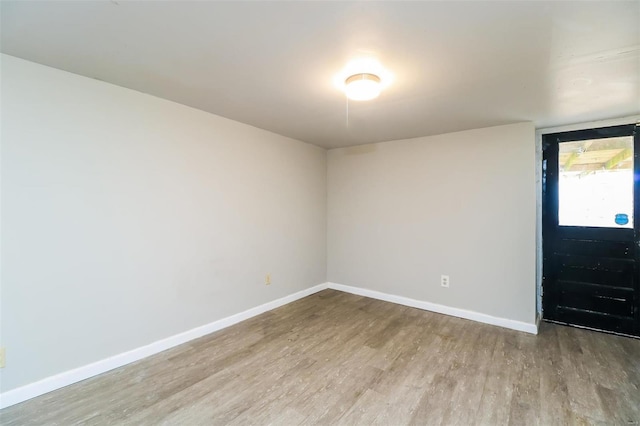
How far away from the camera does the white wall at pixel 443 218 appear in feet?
10.0

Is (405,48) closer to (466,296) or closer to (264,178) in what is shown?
(264,178)

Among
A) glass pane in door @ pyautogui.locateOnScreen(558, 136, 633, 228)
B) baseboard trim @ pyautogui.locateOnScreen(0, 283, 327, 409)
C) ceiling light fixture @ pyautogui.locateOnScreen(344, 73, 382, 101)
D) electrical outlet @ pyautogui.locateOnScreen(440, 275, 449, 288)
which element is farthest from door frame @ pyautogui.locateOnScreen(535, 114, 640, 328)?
baseboard trim @ pyautogui.locateOnScreen(0, 283, 327, 409)

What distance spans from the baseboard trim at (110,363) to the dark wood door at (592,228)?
11.5 ft

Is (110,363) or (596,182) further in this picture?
(596,182)

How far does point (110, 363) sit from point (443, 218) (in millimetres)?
3616

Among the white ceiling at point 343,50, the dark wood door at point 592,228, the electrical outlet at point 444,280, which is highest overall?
the white ceiling at point 343,50

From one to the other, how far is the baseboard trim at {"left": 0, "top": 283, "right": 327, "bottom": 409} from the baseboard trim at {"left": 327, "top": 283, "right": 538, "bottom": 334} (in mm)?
1534

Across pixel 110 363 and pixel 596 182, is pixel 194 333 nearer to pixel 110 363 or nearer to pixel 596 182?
pixel 110 363

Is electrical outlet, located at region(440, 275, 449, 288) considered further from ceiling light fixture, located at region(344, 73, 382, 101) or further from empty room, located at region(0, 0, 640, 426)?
ceiling light fixture, located at region(344, 73, 382, 101)

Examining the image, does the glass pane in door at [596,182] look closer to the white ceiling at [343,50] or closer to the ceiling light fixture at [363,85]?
the white ceiling at [343,50]

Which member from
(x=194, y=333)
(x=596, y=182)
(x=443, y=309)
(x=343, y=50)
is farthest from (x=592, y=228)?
(x=194, y=333)

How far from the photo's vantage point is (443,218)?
3516 mm

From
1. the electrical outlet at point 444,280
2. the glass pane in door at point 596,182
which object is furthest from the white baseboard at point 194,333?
the glass pane in door at point 596,182

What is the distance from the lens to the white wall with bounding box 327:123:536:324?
3.06 metres
